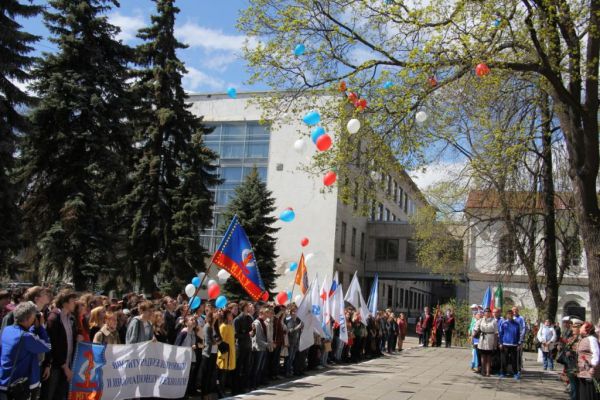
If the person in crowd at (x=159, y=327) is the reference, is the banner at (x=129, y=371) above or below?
below

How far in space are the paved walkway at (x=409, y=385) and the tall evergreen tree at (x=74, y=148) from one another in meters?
9.90

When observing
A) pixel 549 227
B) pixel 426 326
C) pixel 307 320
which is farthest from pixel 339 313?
pixel 426 326

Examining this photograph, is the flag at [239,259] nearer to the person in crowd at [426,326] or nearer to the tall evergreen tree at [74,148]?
the tall evergreen tree at [74,148]

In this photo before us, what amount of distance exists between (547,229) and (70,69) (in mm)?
18715

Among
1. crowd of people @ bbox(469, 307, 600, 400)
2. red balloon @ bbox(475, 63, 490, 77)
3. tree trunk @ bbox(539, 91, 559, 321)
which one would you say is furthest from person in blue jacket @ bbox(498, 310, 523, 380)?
red balloon @ bbox(475, 63, 490, 77)

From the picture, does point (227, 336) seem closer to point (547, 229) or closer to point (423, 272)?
point (547, 229)

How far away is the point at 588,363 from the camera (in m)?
10.2

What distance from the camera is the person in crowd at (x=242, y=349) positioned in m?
11.8

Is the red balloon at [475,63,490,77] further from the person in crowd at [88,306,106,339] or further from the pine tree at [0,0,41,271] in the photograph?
the pine tree at [0,0,41,271]

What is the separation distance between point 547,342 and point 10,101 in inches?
754

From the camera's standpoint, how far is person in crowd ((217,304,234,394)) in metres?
11.1

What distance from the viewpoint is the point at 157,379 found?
9.23m

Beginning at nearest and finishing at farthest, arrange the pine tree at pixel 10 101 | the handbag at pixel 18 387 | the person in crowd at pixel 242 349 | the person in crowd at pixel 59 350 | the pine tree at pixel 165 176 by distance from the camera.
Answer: the handbag at pixel 18 387
the person in crowd at pixel 59 350
the person in crowd at pixel 242 349
the pine tree at pixel 10 101
the pine tree at pixel 165 176

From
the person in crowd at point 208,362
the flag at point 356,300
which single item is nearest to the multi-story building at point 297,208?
the flag at point 356,300
